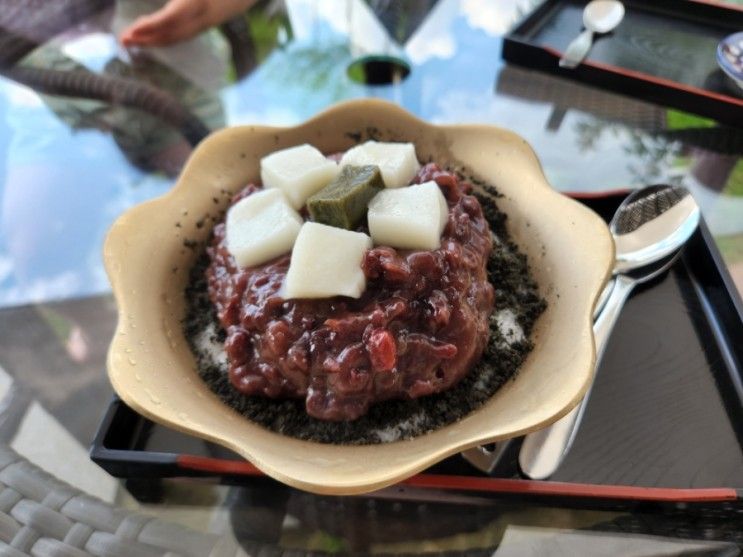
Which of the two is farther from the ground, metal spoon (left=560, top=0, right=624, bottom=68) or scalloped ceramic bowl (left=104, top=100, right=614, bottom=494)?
metal spoon (left=560, top=0, right=624, bottom=68)

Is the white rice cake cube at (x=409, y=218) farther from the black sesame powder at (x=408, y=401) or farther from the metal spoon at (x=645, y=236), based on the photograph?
the metal spoon at (x=645, y=236)

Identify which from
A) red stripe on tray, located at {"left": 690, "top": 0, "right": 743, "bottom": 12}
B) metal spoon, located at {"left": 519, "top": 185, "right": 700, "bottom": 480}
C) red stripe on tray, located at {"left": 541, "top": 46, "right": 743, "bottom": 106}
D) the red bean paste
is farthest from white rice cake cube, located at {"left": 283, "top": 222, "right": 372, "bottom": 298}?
red stripe on tray, located at {"left": 690, "top": 0, "right": 743, "bottom": 12}

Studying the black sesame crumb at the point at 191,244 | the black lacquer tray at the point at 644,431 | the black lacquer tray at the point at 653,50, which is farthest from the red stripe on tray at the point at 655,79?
the black sesame crumb at the point at 191,244

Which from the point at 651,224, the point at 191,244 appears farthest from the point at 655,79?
the point at 191,244

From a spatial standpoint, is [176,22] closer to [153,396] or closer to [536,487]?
[153,396]

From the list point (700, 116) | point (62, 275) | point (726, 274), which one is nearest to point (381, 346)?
point (726, 274)

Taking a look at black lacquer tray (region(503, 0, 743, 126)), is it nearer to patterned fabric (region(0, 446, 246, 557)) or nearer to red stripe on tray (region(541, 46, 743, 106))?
red stripe on tray (region(541, 46, 743, 106))

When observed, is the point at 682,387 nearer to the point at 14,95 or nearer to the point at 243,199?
the point at 243,199
